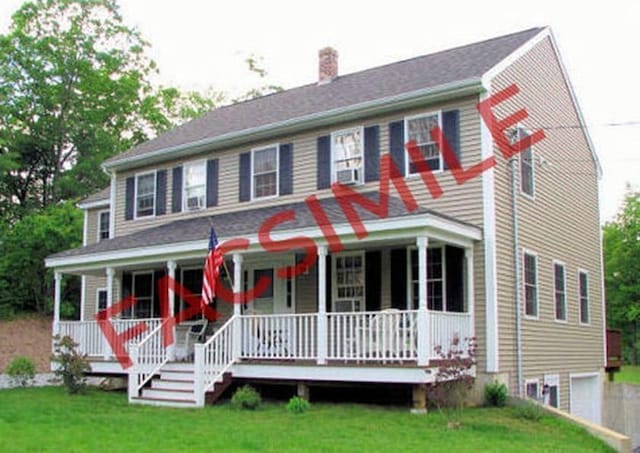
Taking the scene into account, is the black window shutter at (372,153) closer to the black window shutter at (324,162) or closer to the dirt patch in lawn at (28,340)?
the black window shutter at (324,162)

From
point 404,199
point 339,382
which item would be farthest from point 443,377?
point 404,199

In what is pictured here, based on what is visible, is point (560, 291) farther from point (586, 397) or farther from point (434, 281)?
point (434, 281)

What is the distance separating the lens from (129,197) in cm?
2089

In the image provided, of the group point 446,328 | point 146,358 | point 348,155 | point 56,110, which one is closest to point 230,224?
point 348,155

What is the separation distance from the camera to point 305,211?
51.9 feet

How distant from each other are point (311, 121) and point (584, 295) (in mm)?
8375

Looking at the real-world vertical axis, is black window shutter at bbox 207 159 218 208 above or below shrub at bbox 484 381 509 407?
above

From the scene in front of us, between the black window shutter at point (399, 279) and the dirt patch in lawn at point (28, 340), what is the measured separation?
15.4 metres

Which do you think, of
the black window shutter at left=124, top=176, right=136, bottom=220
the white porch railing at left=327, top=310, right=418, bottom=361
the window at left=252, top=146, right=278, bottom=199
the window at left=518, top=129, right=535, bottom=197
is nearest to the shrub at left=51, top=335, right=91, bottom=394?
the black window shutter at left=124, top=176, right=136, bottom=220

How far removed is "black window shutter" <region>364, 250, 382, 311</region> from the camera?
1554 cm

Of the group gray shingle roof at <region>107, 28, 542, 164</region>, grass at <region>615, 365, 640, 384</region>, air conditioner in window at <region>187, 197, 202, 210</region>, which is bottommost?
grass at <region>615, 365, 640, 384</region>

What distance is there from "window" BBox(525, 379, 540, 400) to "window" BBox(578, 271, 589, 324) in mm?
4072

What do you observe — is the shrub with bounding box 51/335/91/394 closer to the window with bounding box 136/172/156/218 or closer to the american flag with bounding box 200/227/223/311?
the american flag with bounding box 200/227/223/311

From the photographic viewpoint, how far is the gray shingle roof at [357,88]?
52.5ft
